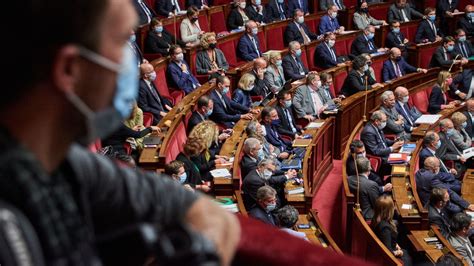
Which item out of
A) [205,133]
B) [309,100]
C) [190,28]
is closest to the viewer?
[205,133]

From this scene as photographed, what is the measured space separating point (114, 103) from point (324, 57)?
846 centimetres

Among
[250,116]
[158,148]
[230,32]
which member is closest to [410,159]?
[250,116]

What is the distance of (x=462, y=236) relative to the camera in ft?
16.7

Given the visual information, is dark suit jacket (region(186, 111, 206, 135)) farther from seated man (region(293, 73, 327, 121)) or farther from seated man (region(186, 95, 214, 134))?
seated man (region(293, 73, 327, 121))

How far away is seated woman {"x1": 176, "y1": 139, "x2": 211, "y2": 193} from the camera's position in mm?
5207

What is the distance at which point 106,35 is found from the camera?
0.68 meters

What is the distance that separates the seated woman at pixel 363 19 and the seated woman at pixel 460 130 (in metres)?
3.09

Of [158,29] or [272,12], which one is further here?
[272,12]

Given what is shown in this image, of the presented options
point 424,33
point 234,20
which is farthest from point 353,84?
point 424,33

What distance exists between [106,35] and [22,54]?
0.27 ft

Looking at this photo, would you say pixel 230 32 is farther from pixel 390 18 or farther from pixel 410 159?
pixel 410 159

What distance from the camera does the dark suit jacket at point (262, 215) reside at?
15.7ft

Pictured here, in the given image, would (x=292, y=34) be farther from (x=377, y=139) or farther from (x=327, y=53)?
(x=377, y=139)

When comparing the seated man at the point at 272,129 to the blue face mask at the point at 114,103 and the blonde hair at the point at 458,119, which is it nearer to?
the blonde hair at the point at 458,119
